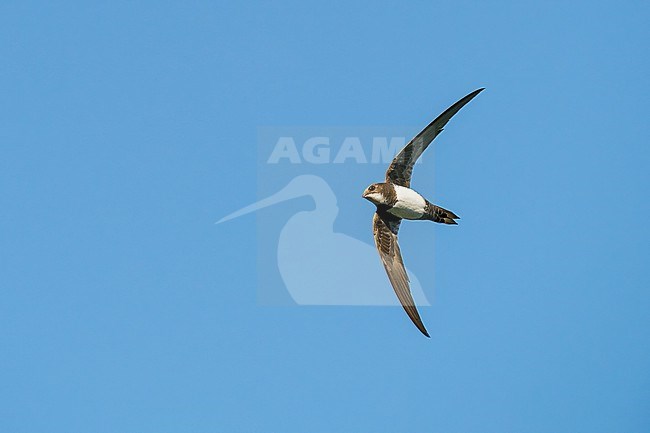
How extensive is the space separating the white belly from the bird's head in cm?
17

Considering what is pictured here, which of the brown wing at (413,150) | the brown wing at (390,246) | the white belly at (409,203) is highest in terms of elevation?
the brown wing at (413,150)

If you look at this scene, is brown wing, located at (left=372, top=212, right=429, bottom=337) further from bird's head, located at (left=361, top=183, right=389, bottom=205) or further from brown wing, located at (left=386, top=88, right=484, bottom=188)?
brown wing, located at (left=386, top=88, right=484, bottom=188)

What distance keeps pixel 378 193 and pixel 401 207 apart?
399 millimetres

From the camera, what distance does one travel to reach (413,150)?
15688 millimetres

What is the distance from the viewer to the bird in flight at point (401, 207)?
605 inches

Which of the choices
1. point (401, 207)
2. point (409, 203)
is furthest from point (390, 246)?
point (409, 203)

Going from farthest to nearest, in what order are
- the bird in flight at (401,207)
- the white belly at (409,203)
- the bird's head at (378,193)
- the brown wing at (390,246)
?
the brown wing at (390,246) < the bird's head at (378,193) < the white belly at (409,203) < the bird in flight at (401,207)

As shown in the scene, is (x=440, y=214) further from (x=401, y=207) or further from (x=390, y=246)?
(x=390, y=246)

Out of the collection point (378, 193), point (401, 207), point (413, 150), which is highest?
point (413, 150)

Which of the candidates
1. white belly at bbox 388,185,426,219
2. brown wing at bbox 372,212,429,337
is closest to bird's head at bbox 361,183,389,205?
white belly at bbox 388,185,426,219

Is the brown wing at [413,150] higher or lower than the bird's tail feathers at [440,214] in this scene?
higher

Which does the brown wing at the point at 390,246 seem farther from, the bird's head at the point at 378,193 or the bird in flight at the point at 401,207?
the bird's head at the point at 378,193

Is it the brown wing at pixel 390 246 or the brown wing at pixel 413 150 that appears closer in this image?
the brown wing at pixel 413 150

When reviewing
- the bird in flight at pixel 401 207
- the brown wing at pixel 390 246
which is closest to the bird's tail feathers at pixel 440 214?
the bird in flight at pixel 401 207
